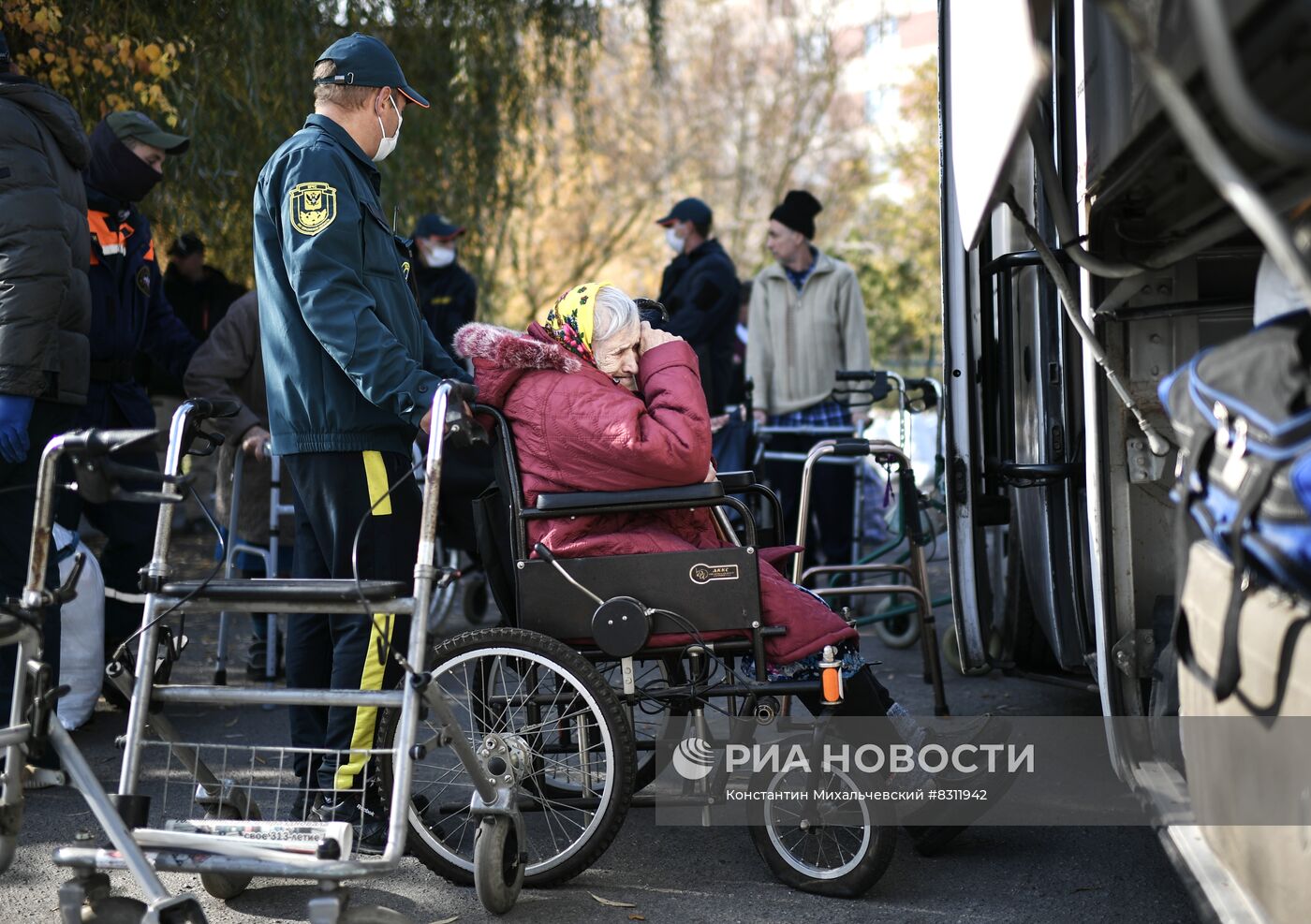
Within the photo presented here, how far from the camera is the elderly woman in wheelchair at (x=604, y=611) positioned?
→ 3652mm

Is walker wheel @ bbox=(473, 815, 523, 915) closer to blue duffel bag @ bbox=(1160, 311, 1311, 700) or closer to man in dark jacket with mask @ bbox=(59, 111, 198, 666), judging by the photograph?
blue duffel bag @ bbox=(1160, 311, 1311, 700)

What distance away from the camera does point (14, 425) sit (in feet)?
14.8

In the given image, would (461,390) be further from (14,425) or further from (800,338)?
(800,338)

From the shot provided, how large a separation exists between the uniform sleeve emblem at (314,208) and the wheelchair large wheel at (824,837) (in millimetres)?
1862

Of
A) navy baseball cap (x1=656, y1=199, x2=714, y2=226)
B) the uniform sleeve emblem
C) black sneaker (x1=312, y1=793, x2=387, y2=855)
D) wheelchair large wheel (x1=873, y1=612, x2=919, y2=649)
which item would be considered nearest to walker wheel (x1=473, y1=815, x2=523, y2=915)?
black sneaker (x1=312, y1=793, x2=387, y2=855)

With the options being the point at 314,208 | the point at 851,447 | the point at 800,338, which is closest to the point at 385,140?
the point at 314,208

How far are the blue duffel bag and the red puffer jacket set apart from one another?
1304 mm

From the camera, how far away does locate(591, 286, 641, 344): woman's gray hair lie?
12.7ft

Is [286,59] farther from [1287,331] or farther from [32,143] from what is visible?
[1287,331]

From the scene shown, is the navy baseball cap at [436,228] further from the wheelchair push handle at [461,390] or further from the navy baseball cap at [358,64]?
the wheelchair push handle at [461,390]

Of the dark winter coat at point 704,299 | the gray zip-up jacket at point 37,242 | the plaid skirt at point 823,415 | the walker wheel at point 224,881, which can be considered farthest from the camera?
the dark winter coat at point 704,299

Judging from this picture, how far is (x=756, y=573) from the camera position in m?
3.70

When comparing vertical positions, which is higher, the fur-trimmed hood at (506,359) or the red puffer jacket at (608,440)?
the fur-trimmed hood at (506,359)

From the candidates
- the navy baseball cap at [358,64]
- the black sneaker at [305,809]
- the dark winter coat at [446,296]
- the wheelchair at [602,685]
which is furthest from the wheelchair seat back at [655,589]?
the dark winter coat at [446,296]
